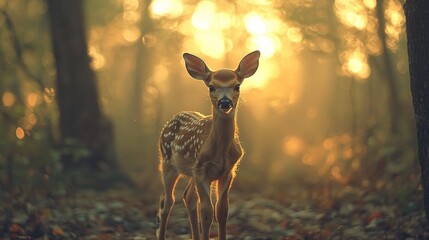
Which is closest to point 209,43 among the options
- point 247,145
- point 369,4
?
point 247,145

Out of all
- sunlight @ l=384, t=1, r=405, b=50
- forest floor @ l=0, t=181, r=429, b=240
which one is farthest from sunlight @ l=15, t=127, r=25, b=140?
sunlight @ l=384, t=1, r=405, b=50

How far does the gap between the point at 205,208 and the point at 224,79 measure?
141 cm

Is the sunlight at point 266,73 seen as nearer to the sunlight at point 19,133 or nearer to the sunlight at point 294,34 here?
the sunlight at point 294,34

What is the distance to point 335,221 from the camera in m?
10.9

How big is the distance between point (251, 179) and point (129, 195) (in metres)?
4.83

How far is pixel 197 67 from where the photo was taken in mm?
8734

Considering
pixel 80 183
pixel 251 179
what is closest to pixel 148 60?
pixel 251 179

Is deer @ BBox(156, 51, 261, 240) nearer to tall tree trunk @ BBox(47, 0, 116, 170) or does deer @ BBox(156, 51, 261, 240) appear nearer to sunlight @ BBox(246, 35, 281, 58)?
tall tree trunk @ BBox(47, 0, 116, 170)

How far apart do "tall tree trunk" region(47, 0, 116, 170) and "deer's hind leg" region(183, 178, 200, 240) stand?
713cm

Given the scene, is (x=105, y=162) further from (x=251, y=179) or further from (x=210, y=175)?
(x=210, y=175)

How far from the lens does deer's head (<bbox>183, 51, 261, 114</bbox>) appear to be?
26.2ft

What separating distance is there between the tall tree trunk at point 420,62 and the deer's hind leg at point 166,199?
3184mm

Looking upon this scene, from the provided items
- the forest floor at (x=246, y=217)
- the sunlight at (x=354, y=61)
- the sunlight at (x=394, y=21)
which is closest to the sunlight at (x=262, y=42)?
the sunlight at (x=354, y=61)

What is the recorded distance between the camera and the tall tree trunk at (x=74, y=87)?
16.3 m
